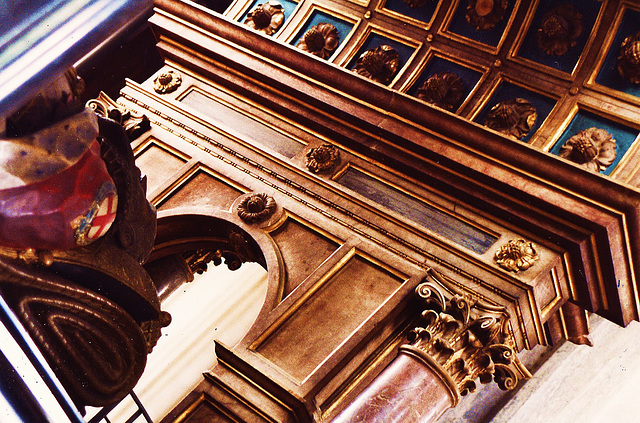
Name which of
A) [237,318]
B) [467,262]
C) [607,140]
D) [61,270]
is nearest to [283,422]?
[467,262]

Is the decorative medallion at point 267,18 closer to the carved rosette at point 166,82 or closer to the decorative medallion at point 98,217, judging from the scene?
the carved rosette at point 166,82

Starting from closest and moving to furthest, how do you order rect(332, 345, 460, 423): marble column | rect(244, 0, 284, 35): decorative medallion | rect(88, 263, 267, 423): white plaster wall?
1. rect(332, 345, 460, 423): marble column
2. rect(244, 0, 284, 35): decorative medallion
3. rect(88, 263, 267, 423): white plaster wall

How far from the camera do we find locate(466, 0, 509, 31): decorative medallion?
5.83m

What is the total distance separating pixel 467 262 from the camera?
4.98m

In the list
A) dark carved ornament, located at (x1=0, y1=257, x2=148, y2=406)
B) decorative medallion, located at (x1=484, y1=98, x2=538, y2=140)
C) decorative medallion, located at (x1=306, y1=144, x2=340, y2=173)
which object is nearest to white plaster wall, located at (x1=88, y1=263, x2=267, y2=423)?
decorative medallion, located at (x1=306, y1=144, x2=340, y2=173)

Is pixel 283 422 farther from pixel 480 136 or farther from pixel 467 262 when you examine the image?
pixel 480 136

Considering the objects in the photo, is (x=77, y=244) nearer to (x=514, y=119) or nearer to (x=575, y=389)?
(x=514, y=119)

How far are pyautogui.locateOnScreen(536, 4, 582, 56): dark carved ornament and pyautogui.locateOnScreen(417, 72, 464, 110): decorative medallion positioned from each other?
0.76 metres

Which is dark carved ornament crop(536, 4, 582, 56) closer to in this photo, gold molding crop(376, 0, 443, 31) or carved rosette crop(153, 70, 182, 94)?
gold molding crop(376, 0, 443, 31)

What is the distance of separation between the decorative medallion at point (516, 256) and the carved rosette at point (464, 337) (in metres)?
0.39

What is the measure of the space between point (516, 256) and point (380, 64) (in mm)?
2248

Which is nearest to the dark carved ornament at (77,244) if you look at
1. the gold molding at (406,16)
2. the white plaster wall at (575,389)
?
the gold molding at (406,16)

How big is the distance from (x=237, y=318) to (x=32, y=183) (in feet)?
25.1

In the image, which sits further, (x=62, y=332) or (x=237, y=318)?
(x=237, y=318)
